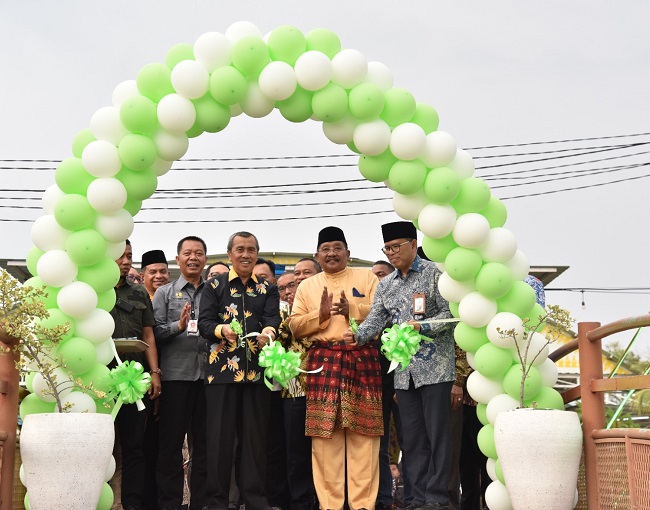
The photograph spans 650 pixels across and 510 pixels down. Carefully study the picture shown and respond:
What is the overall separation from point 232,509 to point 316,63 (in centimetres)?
335

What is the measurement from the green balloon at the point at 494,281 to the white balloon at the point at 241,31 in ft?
7.06

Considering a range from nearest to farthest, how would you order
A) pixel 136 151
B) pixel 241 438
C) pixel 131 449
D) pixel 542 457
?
pixel 542 457 → pixel 136 151 → pixel 241 438 → pixel 131 449

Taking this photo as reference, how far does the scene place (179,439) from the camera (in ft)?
23.4

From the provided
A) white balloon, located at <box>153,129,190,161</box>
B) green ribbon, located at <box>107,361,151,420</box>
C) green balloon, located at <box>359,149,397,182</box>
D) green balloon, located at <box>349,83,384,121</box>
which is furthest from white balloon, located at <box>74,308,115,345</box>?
green balloon, located at <box>349,83,384,121</box>

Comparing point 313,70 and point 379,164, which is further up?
point 313,70

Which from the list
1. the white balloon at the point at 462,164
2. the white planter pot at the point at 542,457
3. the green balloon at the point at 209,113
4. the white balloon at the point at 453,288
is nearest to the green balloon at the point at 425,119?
the white balloon at the point at 462,164

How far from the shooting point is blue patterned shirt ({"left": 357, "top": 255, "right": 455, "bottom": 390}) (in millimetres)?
6527

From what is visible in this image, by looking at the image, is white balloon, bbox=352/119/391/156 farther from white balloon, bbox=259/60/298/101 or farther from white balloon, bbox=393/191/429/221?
white balloon, bbox=259/60/298/101

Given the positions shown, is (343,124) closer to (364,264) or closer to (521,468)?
(521,468)

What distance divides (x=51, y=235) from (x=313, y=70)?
6.49 ft

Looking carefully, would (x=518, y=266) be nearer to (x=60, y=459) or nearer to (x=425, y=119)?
(x=425, y=119)

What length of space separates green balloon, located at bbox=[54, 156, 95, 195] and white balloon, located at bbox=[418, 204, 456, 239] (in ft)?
7.20

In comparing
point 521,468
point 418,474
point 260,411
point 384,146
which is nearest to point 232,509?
point 260,411

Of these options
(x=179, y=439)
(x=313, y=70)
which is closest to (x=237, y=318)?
(x=179, y=439)
